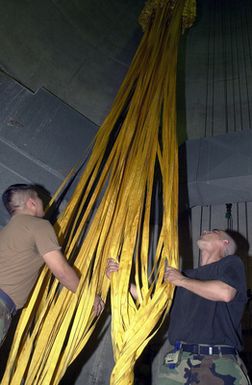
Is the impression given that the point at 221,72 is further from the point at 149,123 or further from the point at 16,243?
the point at 16,243

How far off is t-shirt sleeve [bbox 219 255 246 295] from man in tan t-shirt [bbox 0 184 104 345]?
637 mm

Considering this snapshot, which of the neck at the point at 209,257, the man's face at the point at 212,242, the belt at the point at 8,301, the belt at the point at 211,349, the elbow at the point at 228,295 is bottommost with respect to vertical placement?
the belt at the point at 211,349

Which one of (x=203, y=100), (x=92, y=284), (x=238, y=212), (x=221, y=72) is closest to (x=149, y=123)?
(x=92, y=284)

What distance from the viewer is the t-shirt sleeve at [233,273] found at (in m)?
1.80

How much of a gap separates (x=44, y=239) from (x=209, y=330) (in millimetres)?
898

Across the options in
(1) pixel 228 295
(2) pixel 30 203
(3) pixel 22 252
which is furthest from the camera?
(2) pixel 30 203

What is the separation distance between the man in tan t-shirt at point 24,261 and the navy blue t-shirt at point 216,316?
1.40 feet

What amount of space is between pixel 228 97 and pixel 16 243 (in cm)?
292

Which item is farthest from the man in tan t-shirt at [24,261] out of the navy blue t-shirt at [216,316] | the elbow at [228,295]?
the elbow at [228,295]

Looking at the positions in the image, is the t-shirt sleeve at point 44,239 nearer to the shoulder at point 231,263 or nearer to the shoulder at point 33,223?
the shoulder at point 33,223

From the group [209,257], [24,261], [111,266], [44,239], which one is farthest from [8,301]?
[209,257]

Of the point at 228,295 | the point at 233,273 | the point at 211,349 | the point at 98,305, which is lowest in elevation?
the point at 211,349

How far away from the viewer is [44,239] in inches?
72.0

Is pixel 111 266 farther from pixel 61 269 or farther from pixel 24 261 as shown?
pixel 24 261
